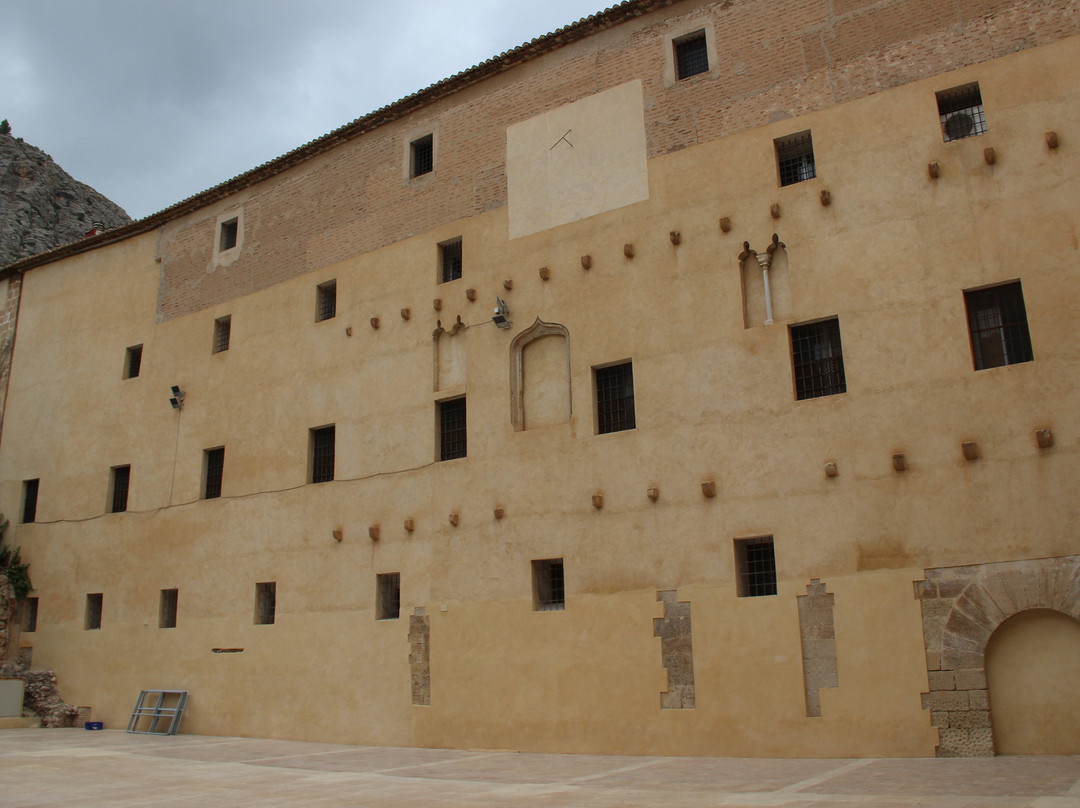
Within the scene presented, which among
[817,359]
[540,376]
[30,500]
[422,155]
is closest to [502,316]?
[540,376]

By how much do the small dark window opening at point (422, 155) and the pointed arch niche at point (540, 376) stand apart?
4.55 m

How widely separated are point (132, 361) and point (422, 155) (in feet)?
28.7

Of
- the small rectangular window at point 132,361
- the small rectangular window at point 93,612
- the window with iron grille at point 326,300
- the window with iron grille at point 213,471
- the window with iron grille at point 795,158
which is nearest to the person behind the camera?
the window with iron grille at point 795,158

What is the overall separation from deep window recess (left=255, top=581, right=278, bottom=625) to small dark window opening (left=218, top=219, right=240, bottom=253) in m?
→ 7.60

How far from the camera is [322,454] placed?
56.4 ft

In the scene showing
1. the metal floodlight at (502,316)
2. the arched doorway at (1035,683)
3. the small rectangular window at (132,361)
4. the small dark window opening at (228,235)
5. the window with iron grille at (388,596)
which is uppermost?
the small dark window opening at (228,235)

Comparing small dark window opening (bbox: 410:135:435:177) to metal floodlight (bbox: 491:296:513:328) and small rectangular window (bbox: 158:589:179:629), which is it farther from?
Answer: small rectangular window (bbox: 158:589:179:629)

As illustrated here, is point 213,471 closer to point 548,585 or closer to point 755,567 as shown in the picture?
point 548,585

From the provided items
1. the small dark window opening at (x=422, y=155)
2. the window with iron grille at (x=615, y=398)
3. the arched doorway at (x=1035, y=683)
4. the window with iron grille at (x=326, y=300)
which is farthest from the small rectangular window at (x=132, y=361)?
the arched doorway at (x=1035, y=683)

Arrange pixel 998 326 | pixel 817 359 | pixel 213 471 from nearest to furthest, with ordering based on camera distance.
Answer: pixel 998 326, pixel 817 359, pixel 213 471

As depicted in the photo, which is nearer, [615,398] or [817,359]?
[817,359]

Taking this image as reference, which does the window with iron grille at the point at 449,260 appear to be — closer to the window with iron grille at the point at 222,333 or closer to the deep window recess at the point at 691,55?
the deep window recess at the point at 691,55

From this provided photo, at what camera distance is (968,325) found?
11.6m

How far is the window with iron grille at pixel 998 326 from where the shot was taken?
37.2ft
